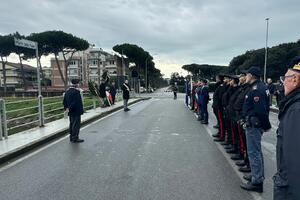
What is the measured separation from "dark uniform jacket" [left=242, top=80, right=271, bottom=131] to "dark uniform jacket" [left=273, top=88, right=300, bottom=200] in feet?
9.08

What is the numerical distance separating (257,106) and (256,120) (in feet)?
0.69

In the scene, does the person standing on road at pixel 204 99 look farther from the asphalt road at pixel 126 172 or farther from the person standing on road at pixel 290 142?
the person standing on road at pixel 290 142

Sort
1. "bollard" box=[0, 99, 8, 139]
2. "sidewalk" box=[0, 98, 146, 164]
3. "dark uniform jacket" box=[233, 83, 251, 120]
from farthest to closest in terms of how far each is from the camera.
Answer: "bollard" box=[0, 99, 8, 139] → "sidewalk" box=[0, 98, 146, 164] → "dark uniform jacket" box=[233, 83, 251, 120]

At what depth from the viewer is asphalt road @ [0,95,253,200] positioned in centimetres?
504

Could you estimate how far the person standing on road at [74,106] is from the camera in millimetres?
9344

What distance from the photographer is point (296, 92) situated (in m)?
2.27

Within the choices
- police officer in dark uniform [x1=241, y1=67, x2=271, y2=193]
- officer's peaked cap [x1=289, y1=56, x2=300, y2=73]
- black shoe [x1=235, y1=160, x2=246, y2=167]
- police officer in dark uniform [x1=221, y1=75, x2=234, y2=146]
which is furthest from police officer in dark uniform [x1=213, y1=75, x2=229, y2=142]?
officer's peaked cap [x1=289, y1=56, x2=300, y2=73]

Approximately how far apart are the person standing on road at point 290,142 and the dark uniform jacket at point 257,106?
2668 millimetres

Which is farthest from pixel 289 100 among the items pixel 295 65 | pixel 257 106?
pixel 257 106

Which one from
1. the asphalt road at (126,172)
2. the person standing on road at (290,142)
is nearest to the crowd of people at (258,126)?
the person standing on road at (290,142)

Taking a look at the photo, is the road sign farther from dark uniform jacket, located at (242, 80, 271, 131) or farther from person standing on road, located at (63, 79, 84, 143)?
dark uniform jacket, located at (242, 80, 271, 131)

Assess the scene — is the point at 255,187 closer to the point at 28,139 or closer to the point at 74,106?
the point at 74,106

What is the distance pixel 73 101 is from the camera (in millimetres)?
9359

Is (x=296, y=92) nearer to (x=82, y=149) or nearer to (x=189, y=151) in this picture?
(x=189, y=151)
